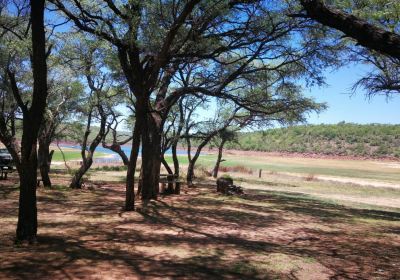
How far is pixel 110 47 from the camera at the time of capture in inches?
519

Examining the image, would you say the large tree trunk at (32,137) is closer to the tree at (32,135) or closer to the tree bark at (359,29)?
the tree at (32,135)

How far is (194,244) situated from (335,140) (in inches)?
3810

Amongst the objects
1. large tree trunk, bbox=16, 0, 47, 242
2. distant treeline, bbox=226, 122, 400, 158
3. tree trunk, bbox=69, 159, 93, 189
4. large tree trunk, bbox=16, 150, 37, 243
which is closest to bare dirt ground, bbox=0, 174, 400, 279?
large tree trunk, bbox=16, 150, 37, 243

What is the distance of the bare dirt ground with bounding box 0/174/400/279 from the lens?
610 centimetres

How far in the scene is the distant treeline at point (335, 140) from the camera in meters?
88.0

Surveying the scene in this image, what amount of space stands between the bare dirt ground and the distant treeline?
72583mm

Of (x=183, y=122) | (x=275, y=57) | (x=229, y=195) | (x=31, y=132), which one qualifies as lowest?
(x=229, y=195)

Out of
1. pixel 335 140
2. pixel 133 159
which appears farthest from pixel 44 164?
pixel 335 140

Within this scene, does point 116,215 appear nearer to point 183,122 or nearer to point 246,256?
point 246,256

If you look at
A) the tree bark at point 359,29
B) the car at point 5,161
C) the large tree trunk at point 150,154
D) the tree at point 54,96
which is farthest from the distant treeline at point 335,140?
the tree bark at point 359,29

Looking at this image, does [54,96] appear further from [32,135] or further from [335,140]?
[335,140]

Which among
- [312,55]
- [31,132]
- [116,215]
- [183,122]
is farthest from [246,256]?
[183,122]

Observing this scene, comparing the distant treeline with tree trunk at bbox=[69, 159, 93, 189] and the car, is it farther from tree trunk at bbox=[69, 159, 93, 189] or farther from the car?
tree trunk at bbox=[69, 159, 93, 189]

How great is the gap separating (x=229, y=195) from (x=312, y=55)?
7803 millimetres
